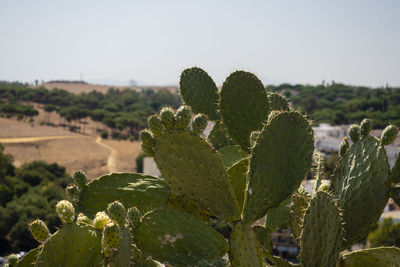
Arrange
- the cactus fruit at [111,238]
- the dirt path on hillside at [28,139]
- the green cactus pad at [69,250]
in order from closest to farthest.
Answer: the cactus fruit at [111,238]
the green cactus pad at [69,250]
the dirt path on hillside at [28,139]

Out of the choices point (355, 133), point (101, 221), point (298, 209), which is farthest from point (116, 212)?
point (355, 133)

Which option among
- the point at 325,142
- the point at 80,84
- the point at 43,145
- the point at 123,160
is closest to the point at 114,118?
the point at 43,145

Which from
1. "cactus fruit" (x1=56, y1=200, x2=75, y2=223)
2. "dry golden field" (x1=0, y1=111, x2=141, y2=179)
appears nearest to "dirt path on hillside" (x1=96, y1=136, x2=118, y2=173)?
"dry golden field" (x1=0, y1=111, x2=141, y2=179)

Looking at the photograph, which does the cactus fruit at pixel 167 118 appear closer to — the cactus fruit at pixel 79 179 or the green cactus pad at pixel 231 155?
the cactus fruit at pixel 79 179

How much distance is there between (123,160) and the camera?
112ft

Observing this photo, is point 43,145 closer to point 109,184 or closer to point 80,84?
point 109,184

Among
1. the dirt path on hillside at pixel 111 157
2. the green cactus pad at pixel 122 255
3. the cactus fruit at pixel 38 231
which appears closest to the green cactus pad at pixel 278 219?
the green cactus pad at pixel 122 255

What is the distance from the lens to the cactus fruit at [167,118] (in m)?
1.37

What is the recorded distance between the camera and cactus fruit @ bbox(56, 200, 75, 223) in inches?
43.8

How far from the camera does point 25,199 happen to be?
18.6 meters

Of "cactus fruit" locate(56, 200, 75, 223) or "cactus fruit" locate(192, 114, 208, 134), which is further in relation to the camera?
"cactus fruit" locate(192, 114, 208, 134)

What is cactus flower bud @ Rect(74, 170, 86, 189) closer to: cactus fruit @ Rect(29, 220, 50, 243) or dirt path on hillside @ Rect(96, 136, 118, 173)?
cactus fruit @ Rect(29, 220, 50, 243)

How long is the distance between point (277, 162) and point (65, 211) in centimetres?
66

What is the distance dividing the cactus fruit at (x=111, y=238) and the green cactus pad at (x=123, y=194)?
1.61 ft
